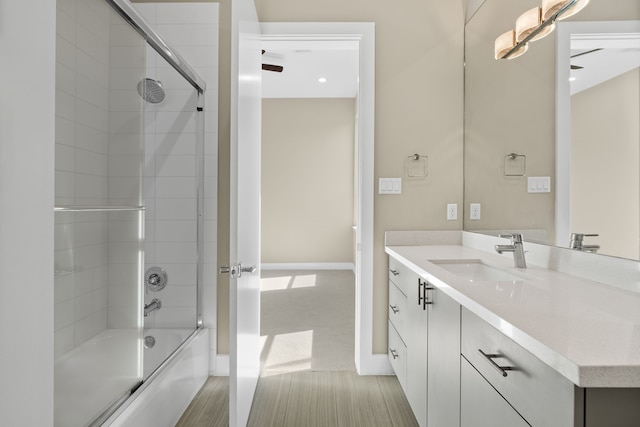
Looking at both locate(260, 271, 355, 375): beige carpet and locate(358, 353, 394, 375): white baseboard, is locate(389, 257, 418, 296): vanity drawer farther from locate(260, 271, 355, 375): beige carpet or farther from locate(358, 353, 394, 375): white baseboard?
locate(260, 271, 355, 375): beige carpet

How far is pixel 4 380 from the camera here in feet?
2.33

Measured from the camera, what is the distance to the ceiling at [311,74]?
413 centimetres

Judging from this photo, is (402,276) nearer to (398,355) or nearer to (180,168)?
(398,355)

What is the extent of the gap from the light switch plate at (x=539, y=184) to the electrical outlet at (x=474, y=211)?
1.62 ft

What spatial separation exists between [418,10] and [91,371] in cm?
279

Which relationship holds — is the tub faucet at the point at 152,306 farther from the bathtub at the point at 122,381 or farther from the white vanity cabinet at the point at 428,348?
the white vanity cabinet at the point at 428,348

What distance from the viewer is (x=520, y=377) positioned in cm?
80

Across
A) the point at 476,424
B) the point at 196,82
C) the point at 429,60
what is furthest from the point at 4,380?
the point at 429,60

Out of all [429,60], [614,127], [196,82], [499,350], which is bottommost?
[499,350]

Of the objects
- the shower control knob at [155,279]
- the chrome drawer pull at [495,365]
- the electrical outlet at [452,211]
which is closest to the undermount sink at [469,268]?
the electrical outlet at [452,211]

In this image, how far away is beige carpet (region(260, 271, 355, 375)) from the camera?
2.44 meters

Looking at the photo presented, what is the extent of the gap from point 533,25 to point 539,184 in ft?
2.38

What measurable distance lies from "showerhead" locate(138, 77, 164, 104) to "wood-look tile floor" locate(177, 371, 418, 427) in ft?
5.80

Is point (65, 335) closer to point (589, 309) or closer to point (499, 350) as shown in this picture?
point (499, 350)
